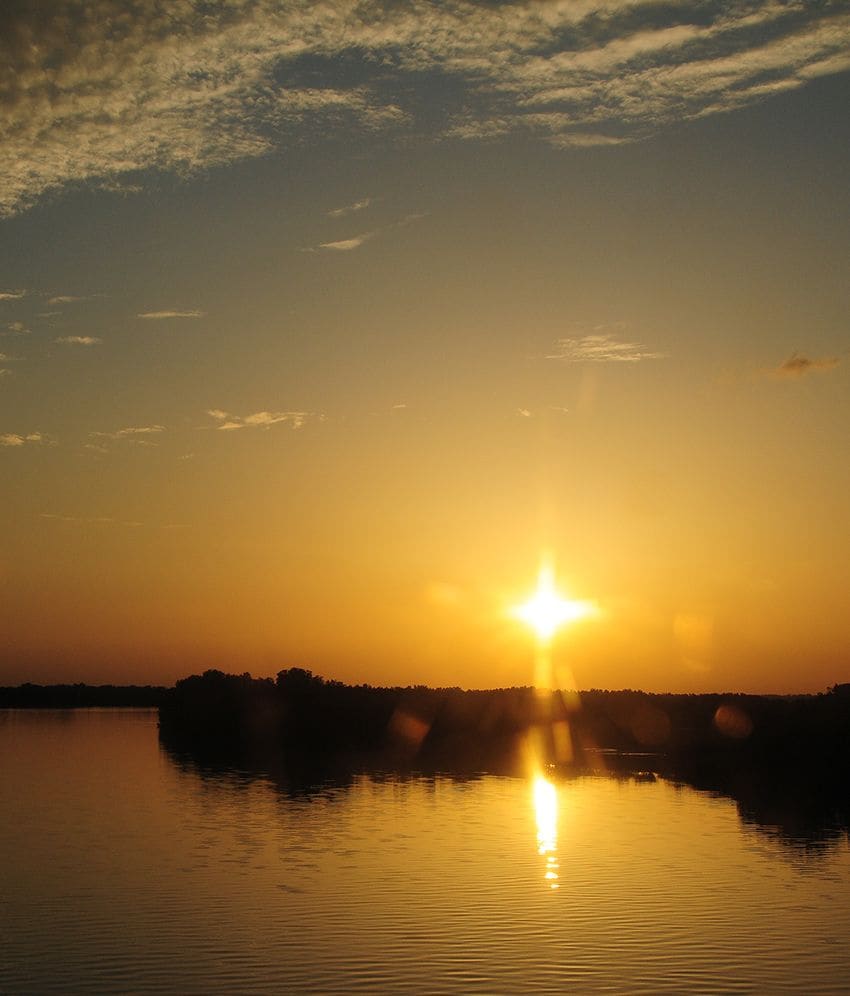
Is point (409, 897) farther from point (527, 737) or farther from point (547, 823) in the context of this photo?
point (527, 737)

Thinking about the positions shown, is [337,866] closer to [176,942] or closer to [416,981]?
[176,942]

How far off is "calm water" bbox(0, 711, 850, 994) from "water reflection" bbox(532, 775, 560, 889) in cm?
19

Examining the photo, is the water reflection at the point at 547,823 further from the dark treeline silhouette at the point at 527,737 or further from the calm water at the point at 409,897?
the dark treeline silhouette at the point at 527,737

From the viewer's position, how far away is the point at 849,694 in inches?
2980

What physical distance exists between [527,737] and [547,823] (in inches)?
2376

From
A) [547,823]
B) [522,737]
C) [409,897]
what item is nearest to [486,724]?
[522,737]

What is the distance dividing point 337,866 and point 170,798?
21810 mm

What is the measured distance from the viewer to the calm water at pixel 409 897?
23.6 metres

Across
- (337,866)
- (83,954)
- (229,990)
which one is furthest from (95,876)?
(229,990)

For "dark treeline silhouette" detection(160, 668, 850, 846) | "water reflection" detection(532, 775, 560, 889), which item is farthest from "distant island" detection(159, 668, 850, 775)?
"water reflection" detection(532, 775, 560, 889)

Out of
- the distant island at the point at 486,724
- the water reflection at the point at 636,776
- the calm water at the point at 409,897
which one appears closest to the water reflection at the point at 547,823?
the calm water at the point at 409,897

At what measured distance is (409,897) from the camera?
31641mm

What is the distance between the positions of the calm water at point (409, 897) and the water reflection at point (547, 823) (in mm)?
191

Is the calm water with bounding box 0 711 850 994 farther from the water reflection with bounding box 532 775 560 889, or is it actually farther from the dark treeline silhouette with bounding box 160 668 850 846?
the dark treeline silhouette with bounding box 160 668 850 846
